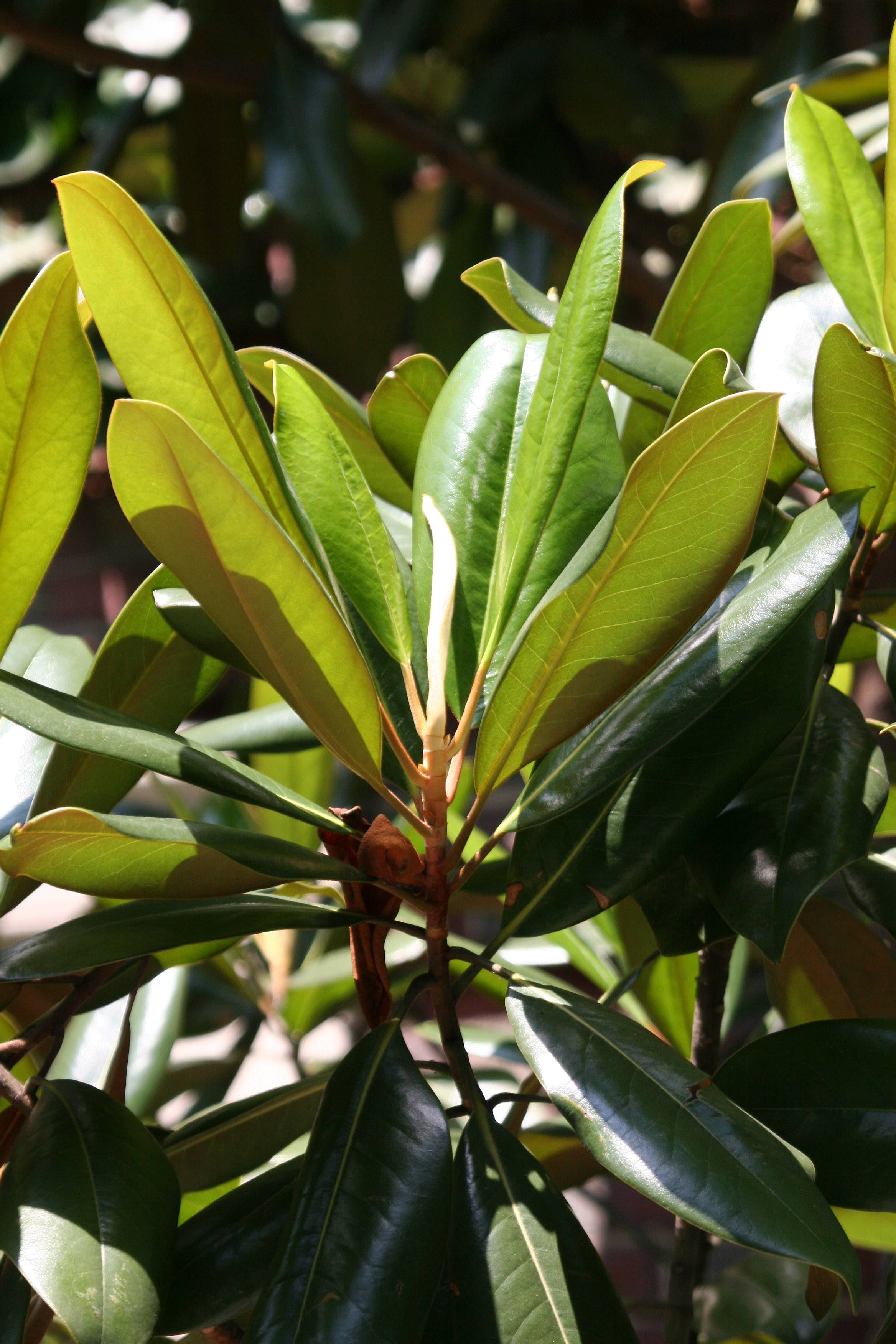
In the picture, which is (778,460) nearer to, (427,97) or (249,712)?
(249,712)

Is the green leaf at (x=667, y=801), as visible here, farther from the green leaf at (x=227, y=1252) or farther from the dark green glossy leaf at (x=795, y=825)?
the green leaf at (x=227, y=1252)

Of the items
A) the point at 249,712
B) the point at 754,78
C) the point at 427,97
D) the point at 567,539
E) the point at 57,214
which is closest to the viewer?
the point at 567,539

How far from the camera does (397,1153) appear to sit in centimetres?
37

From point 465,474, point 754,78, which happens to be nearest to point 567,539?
point 465,474

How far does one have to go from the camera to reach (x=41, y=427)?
408 millimetres

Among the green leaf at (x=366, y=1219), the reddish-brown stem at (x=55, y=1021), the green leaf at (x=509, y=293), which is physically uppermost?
the green leaf at (x=509, y=293)

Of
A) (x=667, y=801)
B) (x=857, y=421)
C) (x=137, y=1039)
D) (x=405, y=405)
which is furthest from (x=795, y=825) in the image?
(x=137, y=1039)

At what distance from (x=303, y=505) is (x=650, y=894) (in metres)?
0.21

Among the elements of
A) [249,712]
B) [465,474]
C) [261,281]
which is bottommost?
[249,712]

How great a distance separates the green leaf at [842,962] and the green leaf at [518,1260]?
238 millimetres

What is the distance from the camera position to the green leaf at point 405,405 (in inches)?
19.6

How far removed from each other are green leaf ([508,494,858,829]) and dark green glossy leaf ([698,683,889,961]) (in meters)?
0.06

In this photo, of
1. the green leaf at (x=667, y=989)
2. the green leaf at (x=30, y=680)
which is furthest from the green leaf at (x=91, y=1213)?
the green leaf at (x=667, y=989)

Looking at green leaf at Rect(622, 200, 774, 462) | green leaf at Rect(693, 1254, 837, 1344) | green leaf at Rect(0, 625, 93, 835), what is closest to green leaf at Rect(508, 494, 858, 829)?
green leaf at Rect(622, 200, 774, 462)
